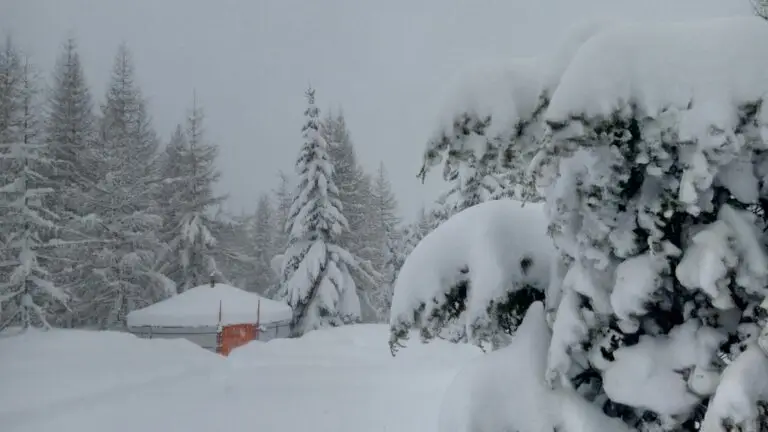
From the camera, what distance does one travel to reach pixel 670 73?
3080mm

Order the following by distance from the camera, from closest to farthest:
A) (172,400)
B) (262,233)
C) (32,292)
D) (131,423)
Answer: (131,423) → (172,400) → (32,292) → (262,233)

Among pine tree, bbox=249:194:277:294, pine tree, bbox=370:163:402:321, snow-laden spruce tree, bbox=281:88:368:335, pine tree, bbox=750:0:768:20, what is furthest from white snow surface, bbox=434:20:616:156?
pine tree, bbox=249:194:277:294

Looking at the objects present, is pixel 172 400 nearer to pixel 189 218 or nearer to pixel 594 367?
pixel 594 367

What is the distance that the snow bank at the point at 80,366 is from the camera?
36.2ft

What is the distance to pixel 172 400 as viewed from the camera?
39.9 feet

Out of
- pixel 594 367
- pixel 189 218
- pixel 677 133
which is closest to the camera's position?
pixel 677 133

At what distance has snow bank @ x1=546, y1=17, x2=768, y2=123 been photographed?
2973 millimetres

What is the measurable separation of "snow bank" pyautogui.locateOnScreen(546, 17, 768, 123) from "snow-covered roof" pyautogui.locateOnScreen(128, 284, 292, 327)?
71.5ft

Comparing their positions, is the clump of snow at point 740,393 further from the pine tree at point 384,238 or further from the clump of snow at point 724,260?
the pine tree at point 384,238

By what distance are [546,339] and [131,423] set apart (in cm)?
899

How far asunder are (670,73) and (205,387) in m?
12.6

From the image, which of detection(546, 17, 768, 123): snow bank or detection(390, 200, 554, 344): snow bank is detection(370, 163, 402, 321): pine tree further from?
detection(546, 17, 768, 123): snow bank

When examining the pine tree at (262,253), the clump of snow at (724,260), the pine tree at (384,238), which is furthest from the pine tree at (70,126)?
the clump of snow at (724,260)

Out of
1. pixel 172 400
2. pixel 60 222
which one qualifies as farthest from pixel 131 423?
pixel 60 222
